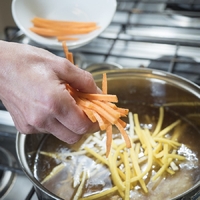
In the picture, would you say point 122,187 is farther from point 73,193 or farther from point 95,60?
point 95,60

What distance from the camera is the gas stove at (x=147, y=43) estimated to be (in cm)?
109

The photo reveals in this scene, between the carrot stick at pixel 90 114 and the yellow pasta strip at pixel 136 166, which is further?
the yellow pasta strip at pixel 136 166

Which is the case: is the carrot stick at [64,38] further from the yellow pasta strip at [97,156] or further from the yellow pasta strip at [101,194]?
the yellow pasta strip at [101,194]

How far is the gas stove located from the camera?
3.57ft

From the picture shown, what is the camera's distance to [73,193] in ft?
2.52

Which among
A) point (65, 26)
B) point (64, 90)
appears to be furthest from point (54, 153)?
point (65, 26)

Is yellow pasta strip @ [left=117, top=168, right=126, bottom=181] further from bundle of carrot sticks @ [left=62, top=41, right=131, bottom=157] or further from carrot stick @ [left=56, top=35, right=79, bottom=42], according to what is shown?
carrot stick @ [left=56, top=35, right=79, bottom=42]

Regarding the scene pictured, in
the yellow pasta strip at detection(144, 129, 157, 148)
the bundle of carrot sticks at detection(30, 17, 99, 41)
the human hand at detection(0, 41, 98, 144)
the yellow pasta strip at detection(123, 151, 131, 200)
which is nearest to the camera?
the human hand at detection(0, 41, 98, 144)

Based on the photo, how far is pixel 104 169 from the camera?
82 cm

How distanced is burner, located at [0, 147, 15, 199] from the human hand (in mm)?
241

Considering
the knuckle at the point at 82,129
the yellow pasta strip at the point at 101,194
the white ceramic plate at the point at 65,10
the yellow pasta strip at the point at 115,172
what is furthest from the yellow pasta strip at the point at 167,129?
the white ceramic plate at the point at 65,10

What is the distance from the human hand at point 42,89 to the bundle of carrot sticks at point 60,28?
539 mm

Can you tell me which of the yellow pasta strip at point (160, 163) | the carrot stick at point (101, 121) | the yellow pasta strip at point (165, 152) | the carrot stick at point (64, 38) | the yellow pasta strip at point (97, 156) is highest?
the carrot stick at point (101, 121)

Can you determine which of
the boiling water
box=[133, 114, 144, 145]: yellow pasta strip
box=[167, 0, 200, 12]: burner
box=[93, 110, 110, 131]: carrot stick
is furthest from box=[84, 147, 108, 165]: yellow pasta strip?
box=[167, 0, 200, 12]: burner
